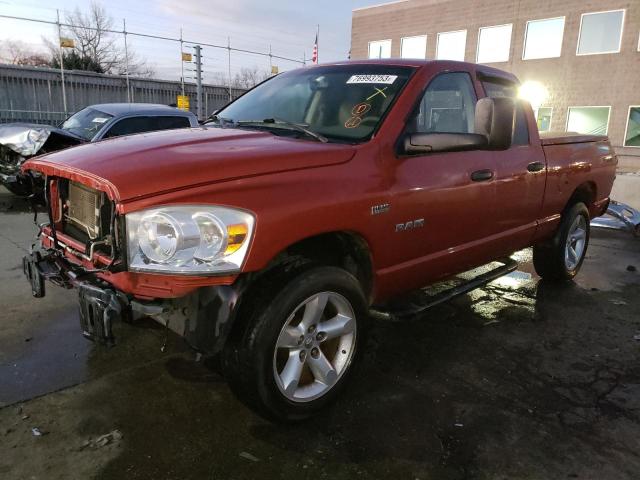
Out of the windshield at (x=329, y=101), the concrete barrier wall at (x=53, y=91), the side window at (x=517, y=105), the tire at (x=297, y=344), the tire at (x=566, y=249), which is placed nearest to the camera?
the tire at (x=297, y=344)

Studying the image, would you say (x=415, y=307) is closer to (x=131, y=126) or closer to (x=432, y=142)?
(x=432, y=142)

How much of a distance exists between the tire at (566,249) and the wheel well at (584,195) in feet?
0.19

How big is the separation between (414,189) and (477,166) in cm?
74

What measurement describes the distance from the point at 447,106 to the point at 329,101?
833 mm

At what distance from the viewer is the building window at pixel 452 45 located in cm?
2245

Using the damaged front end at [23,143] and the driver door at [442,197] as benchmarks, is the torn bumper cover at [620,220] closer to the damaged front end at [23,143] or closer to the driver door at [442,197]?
the driver door at [442,197]

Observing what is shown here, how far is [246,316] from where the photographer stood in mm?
2398

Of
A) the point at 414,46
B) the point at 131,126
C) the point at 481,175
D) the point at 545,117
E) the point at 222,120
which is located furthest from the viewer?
the point at 414,46

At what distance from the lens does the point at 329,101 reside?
3.36 meters

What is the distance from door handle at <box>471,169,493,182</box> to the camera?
3.45 m

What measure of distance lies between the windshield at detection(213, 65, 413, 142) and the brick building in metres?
18.7

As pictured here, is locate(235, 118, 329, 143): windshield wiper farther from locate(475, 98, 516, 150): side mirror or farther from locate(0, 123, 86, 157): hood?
locate(0, 123, 86, 157): hood

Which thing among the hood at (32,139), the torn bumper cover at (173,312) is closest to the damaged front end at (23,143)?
the hood at (32,139)

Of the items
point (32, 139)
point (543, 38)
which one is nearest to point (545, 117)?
point (543, 38)
